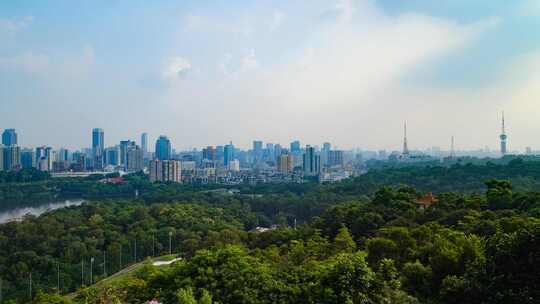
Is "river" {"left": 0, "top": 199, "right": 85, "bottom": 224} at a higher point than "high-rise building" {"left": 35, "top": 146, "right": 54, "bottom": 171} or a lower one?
lower

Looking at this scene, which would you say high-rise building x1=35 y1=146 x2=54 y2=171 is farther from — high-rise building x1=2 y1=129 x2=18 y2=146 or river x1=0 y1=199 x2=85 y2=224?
river x1=0 y1=199 x2=85 y2=224

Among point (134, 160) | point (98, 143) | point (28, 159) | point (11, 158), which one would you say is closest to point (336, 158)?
point (134, 160)

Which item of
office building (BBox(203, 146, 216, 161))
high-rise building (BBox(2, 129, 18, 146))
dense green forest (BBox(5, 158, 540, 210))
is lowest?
dense green forest (BBox(5, 158, 540, 210))

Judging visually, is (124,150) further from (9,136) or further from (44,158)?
(9,136)

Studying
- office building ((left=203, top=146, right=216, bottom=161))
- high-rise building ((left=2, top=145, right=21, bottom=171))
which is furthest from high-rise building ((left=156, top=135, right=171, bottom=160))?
high-rise building ((left=2, top=145, right=21, bottom=171))

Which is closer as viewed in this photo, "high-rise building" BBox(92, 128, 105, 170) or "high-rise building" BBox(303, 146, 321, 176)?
"high-rise building" BBox(303, 146, 321, 176)

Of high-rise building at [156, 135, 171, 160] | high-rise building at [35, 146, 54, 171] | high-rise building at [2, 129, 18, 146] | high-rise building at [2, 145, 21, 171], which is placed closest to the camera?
high-rise building at [2, 145, 21, 171]

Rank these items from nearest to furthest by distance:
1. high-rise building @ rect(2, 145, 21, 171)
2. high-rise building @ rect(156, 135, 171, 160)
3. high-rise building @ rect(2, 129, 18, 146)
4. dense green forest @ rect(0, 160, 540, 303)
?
dense green forest @ rect(0, 160, 540, 303), high-rise building @ rect(2, 145, 21, 171), high-rise building @ rect(156, 135, 171, 160), high-rise building @ rect(2, 129, 18, 146)
